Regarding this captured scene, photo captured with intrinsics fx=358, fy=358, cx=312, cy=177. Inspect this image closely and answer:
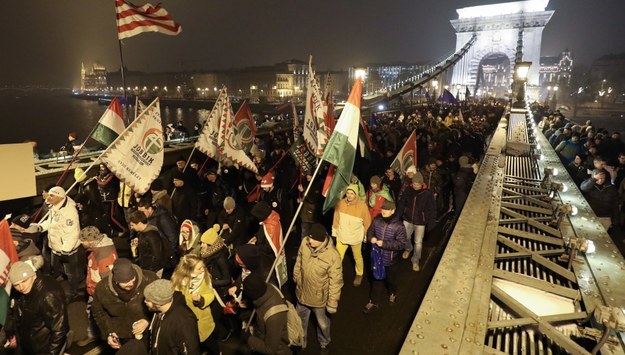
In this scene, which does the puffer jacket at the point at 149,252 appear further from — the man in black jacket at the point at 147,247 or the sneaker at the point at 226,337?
the sneaker at the point at 226,337

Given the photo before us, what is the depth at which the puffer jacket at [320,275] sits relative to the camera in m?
3.92

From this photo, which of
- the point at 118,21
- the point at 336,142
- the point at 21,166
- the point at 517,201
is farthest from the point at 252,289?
the point at 118,21

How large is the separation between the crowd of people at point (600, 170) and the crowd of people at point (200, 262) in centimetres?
215

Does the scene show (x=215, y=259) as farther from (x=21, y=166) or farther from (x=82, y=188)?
(x=82, y=188)

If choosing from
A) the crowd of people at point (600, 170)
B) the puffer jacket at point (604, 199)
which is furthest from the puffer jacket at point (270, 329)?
the puffer jacket at point (604, 199)

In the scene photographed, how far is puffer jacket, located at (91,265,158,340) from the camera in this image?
3373 mm

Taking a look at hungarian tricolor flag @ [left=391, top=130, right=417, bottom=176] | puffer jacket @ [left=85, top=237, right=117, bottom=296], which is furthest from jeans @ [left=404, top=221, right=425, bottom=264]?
puffer jacket @ [left=85, top=237, right=117, bottom=296]

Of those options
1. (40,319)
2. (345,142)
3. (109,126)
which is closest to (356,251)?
(345,142)

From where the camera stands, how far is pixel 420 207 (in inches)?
233

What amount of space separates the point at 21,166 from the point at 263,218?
8.97 feet

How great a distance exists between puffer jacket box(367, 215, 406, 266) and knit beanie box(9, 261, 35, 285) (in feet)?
12.5

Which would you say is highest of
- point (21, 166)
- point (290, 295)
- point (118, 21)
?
point (118, 21)

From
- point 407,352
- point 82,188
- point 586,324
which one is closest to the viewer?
point 407,352

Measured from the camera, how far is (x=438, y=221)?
8539mm
